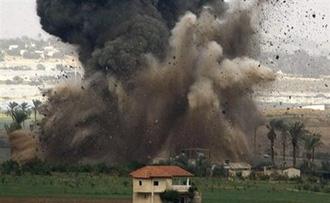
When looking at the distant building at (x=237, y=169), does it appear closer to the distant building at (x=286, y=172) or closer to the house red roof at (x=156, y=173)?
the distant building at (x=286, y=172)

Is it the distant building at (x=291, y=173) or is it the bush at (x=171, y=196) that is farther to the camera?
the distant building at (x=291, y=173)

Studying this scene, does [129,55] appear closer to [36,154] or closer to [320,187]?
[36,154]

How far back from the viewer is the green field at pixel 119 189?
244ft

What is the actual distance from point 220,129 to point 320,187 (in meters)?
19.1

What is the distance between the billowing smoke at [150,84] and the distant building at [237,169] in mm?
3417

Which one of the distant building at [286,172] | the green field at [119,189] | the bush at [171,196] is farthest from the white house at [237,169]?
the bush at [171,196]

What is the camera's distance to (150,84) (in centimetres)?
10550

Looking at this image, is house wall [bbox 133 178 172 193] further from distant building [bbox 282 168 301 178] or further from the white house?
distant building [bbox 282 168 301 178]

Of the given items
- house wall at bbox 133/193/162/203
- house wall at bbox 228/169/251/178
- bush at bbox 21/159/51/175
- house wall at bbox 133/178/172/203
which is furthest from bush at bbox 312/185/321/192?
bush at bbox 21/159/51/175

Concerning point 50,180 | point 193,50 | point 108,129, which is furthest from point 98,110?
point 50,180

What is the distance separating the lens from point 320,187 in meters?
83.8

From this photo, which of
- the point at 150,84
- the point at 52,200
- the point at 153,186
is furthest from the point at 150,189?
the point at 150,84

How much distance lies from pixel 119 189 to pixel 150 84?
27504 mm

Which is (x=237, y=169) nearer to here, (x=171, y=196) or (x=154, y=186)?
(x=154, y=186)
